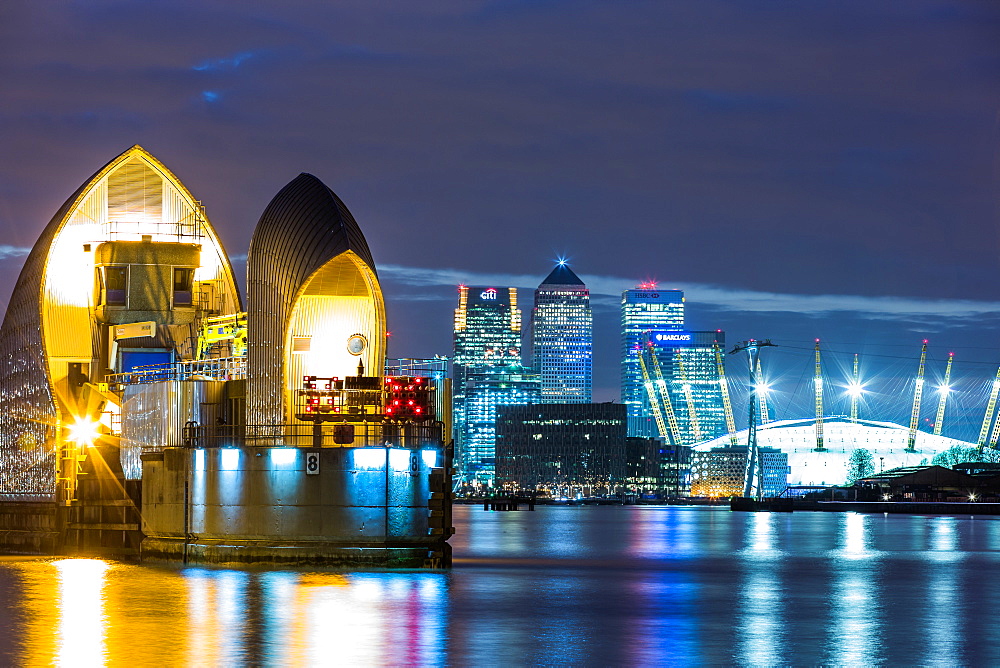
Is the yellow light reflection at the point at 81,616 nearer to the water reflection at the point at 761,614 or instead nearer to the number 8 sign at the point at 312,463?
the number 8 sign at the point at 312,463

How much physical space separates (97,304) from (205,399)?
1729 centimetres

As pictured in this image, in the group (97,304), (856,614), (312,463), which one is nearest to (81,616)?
(312,463)

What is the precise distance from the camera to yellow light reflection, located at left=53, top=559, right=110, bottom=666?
88.9 feet

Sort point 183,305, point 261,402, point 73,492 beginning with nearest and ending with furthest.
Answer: point 261,402
point 73,492
point 183,305

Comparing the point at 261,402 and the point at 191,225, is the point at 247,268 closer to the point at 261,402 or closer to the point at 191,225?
the point at 261,402

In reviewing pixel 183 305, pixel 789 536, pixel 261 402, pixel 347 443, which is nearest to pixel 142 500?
pixel 261 402

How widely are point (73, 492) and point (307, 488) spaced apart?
71.0ft

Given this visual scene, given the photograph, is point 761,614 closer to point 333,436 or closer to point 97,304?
point 333,436

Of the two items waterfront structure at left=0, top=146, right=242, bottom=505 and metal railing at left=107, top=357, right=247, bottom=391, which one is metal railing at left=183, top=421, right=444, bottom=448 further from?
waterfront structure at left=0, top=146, right=242, bottom=505

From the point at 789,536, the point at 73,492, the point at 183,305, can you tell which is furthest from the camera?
the point at 789,536

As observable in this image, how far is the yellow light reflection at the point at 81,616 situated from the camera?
2711cm

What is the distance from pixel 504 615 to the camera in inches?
1423

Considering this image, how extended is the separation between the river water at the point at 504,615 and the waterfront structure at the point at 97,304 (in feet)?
29.4

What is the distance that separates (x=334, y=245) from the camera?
172ft
